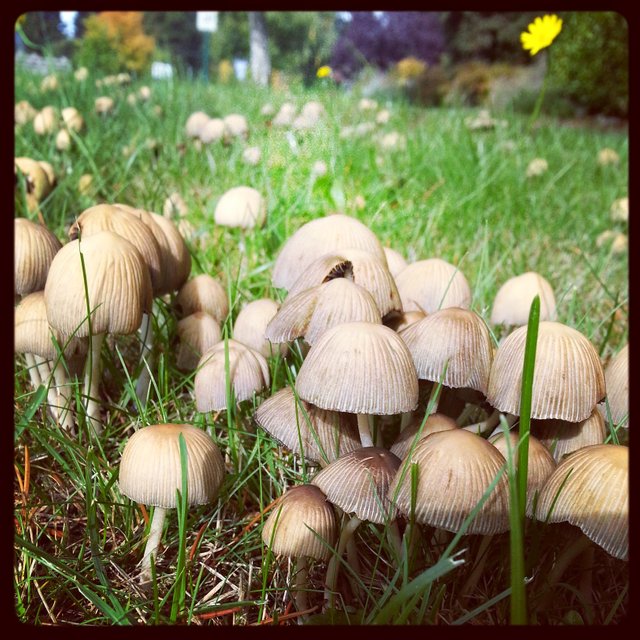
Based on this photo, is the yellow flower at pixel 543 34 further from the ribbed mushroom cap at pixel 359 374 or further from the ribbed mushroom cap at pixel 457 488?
the ribbed mushroom cap at pixel 457 488

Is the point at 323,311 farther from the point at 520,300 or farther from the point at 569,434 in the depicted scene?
the point at 520,300

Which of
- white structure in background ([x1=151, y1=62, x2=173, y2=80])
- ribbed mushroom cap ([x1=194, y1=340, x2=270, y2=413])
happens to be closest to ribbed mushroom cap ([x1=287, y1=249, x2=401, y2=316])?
ribbed mushroom cap ([x1=194, y1=340, x2=270, y2=413])

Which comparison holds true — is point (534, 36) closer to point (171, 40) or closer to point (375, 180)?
point (375, 180)

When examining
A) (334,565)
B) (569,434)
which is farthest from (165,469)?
(569,434)

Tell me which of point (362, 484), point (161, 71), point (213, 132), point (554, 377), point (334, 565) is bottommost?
point (334, 565)

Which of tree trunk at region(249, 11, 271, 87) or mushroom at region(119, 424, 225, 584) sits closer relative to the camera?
mushroom at region(119, 424, 225, 584)

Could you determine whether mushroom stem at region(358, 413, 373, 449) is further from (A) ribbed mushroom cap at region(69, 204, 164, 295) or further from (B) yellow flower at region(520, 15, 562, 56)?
(B) yellow flower at region(520, 15, 562, 56)

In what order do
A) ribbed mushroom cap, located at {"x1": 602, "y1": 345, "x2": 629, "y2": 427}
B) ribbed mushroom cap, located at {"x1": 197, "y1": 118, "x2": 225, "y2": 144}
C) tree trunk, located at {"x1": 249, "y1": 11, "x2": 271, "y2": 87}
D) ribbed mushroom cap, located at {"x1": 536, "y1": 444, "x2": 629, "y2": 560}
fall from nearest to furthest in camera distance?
ribbed mushroom cap, located at {"x1": 536, "y1": 444, "x2": 629, "y2": 560} → ribbed mushroom cap, located at {"x1": 602, "y1": 345, "x2": 629, "y2": 427} → tree trunk, located at {"x1": 249, "y1": 11, "x2": 271, "y2": 87} → ribbed mushroom cap, located at {"x1": 197, "y1": 118, "x2": 225, "y2": 144}

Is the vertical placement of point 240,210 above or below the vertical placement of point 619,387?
above
